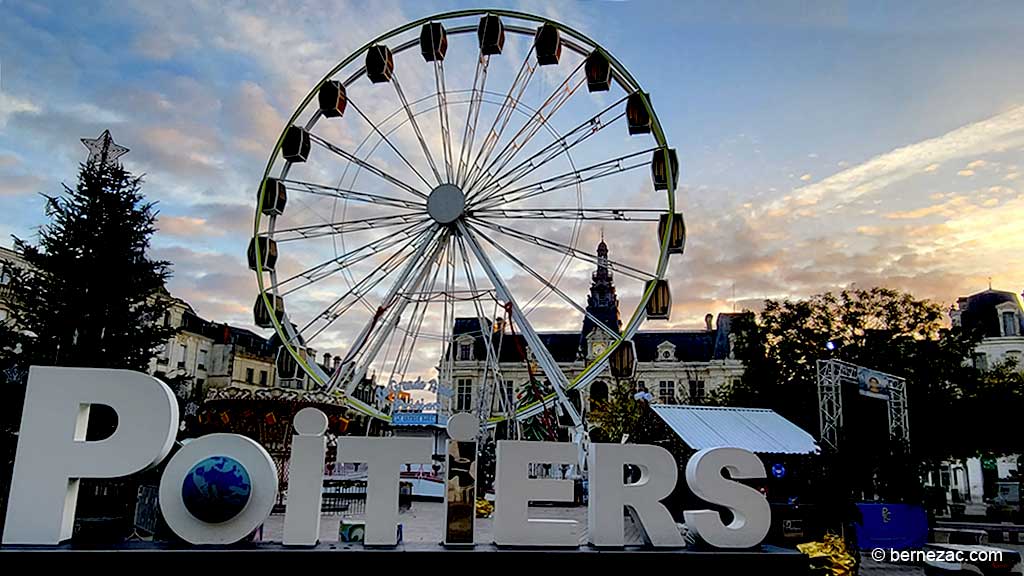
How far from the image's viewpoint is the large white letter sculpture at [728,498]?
10523 millimetres

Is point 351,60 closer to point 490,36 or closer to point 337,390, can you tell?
point 490,36

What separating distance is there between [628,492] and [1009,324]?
61.7 metres

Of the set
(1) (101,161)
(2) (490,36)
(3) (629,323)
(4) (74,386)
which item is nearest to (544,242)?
(3) (629,323)

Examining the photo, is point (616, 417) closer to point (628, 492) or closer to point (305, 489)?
point (628, 492)

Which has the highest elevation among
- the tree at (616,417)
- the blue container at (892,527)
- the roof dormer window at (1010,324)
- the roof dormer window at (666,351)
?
the roof dormer window at (1010,324)

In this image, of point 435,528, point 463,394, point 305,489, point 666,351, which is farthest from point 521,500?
point 666,351

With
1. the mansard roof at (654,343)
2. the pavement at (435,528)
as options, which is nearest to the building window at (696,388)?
the mansard roof at (654,343)

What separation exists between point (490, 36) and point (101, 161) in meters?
14.7

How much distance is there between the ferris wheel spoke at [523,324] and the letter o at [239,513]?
1036 centimetres

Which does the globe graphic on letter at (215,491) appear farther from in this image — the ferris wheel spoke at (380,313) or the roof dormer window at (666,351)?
the roof dormer window at (666,351)

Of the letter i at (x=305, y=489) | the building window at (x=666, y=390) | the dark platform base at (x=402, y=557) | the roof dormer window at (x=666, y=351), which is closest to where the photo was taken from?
the dark platform base at (x=402, y=557)

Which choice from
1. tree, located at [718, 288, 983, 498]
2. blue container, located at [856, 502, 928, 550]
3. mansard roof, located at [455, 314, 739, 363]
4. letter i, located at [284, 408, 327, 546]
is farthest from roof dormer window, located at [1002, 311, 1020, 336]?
letter i, located at [284, 408, 327, 546]

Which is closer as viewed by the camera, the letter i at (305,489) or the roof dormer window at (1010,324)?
the letter i at (305,489)

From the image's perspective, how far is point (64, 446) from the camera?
9.28 meters
